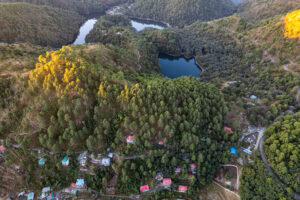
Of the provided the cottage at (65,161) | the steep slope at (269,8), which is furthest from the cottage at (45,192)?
the steep slope at (269,8)

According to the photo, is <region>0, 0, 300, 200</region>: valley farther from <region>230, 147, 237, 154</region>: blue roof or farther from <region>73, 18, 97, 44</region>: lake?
<region>73, 18, 97, 44</region>: lake

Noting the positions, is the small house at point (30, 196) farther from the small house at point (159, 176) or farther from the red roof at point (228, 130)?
the red roof at point (228, 130)

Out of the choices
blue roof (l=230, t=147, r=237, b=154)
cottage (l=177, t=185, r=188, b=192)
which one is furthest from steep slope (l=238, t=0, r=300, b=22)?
cottage (l=177, t=185, r=188, b=192)

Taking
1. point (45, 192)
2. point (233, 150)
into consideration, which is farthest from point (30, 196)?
point (233, 150)

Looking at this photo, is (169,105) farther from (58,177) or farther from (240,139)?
(58,177)

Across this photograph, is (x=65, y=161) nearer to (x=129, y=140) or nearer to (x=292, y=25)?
(x=129, y=140)
